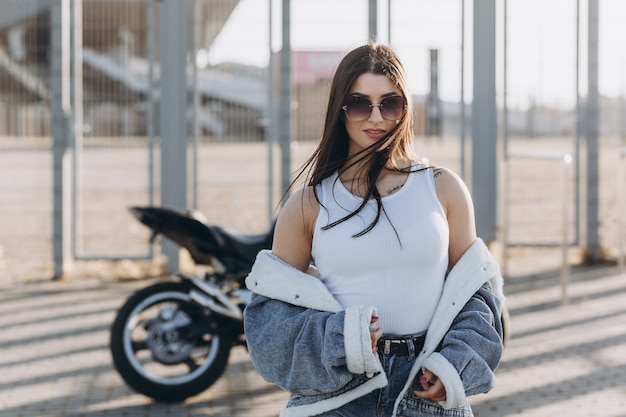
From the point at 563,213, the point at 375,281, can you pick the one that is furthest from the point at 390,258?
the point at 563,213

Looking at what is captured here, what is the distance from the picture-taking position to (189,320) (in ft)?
20.6

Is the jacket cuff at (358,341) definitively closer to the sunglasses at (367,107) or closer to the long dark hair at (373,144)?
the long dark hair at (373,144)

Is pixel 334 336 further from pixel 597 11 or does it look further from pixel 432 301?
pixel 597 11

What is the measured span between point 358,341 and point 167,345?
3.72 meters

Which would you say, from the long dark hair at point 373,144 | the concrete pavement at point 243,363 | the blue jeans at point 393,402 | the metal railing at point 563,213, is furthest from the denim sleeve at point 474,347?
the metal railing at point 563,213

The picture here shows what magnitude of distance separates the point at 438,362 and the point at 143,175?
69.8 feet

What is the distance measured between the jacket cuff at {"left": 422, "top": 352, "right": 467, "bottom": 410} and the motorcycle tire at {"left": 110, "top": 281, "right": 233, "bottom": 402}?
3610 mm

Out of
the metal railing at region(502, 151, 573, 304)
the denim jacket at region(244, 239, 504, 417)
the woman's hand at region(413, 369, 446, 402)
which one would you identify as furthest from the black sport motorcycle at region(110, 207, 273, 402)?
the metal railing at region(502, 151, 573, 304)

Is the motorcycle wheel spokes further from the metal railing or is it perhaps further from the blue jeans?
the metal railing

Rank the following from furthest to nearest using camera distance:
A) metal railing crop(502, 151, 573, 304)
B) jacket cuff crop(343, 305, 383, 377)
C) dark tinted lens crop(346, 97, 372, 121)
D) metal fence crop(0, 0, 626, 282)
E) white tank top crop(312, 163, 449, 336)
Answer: metal fence crop(0, 0, 626, 282)
metal railing crop(502, 151, 573, 304)
dark tinted lens crop(346, 97, 372, 121)
white tank top crop(312, 163, 449, 336)
jacket cuff crop(343, 305, 383, 377)

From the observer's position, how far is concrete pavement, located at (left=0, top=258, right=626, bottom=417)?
20.4 ft

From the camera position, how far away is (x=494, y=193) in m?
11.5

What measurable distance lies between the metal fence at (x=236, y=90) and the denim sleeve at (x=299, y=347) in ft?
27.5

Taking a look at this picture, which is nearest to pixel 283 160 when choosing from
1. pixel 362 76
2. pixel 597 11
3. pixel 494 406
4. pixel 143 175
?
pixel 597 11
